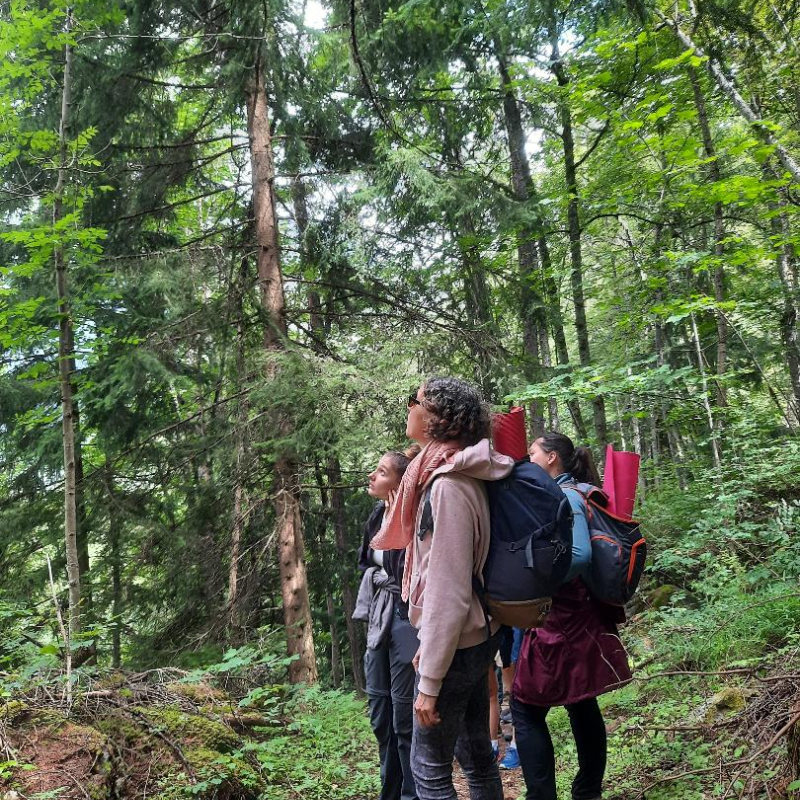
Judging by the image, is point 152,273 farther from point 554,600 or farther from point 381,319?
point 554,600

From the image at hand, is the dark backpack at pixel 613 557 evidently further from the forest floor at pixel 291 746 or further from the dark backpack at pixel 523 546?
the dark backpack at pixel 523 546

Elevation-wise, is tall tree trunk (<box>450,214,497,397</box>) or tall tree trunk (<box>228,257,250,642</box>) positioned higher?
tall tree trunk (<box>450,214,497,397</box>)

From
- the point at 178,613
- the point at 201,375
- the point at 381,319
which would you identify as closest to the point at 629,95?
the point at 381,319

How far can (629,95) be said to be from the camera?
7.81 metres

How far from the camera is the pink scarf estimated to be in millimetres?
2439

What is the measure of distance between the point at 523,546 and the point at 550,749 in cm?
126

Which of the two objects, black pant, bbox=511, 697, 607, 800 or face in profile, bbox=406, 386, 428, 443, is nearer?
face in profile, bbox=406, 386, 428, 443

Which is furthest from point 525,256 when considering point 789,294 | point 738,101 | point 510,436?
point 510,436

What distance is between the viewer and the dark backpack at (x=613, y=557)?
2.83m

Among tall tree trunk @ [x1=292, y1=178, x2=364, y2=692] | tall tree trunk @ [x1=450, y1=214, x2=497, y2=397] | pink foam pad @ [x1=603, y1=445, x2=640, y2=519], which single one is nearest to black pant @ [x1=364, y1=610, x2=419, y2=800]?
pink foam pad @ [x1=603, y1=445, x2=640, y2=519]

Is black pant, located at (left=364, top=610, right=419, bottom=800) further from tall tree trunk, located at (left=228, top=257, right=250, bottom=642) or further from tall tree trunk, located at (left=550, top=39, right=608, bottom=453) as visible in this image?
tall tree trunk, located at (left=550, top=39, right=608, bottom=453)

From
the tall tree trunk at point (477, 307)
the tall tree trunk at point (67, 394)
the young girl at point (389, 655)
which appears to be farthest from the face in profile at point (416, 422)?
the tall tree trunk at point (477, 307)

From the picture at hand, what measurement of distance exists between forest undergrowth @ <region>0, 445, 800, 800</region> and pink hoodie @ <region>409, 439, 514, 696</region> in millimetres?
1170

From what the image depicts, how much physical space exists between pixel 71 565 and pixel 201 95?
8.02m
